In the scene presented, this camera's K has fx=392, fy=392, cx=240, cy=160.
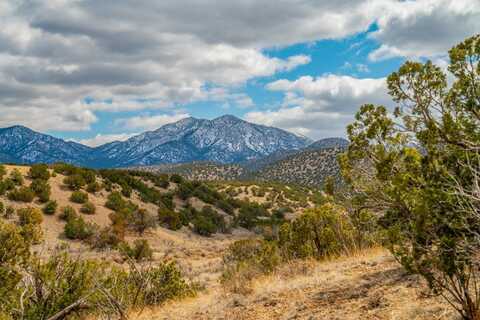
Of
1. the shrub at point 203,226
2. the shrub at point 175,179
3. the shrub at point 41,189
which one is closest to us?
the shrub at point 41,189

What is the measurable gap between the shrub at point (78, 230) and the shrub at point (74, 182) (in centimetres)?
789

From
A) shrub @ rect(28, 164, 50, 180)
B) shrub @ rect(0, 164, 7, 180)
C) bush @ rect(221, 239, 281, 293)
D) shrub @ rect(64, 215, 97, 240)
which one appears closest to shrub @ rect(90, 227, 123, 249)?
shrub @ rect(64, 215, 97, 240)

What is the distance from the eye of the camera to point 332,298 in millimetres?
7367

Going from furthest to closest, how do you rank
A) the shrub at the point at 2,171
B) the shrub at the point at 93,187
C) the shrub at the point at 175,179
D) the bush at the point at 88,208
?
the shrub at the point at 175,179, the shrub at the point at 93,187, the bush at the point at 88,208, the shrub at the point at 2,171

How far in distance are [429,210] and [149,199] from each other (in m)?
45.9

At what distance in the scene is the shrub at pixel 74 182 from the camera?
4047 cm

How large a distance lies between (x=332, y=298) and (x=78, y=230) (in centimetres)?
2927

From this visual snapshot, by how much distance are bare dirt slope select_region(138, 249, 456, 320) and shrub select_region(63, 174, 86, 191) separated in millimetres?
33112

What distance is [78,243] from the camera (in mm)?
31781

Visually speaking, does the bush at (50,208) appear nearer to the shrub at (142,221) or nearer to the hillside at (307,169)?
the shrub at (142,221)

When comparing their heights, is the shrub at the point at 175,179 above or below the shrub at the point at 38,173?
below

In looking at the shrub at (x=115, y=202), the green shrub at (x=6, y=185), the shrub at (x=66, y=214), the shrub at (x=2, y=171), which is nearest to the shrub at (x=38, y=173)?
the shrub at (x=2, y=171)

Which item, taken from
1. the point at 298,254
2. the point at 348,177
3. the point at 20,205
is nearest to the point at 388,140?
the point at 348,177

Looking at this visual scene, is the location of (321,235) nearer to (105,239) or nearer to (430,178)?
(430,178)
